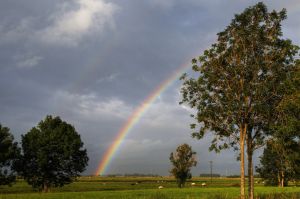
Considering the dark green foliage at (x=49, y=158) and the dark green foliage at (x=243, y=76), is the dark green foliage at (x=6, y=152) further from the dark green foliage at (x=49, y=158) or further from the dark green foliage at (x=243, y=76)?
the dark green foliage at (x=243, y=76)

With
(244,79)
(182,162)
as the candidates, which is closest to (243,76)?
(244,79)

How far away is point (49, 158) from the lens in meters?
71.4

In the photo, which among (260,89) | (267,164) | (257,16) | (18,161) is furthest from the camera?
(267,164)

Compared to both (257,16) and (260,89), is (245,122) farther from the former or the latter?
(257,16)

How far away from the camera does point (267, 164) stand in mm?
116000

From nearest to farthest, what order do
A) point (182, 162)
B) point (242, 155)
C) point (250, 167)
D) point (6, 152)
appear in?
1. point (242, 155)
2. point (250, 167)
3. point (6, 152)
4. point (182, 162)

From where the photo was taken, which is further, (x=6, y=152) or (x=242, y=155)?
(x=6, y=152)

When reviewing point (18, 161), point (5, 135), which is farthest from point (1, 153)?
point (18, 161)

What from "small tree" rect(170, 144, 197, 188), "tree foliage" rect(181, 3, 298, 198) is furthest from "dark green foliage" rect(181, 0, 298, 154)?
"small tree" rect(170, 144, 197, 188)

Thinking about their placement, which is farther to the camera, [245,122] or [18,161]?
[18,161]

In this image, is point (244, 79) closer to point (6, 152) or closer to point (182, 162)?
point (6, 152)

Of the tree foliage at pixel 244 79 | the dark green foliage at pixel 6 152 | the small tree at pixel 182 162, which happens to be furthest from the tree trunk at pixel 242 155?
the small tree at pixel 182 162

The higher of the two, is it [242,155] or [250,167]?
[242,155]

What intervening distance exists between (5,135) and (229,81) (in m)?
46.6
